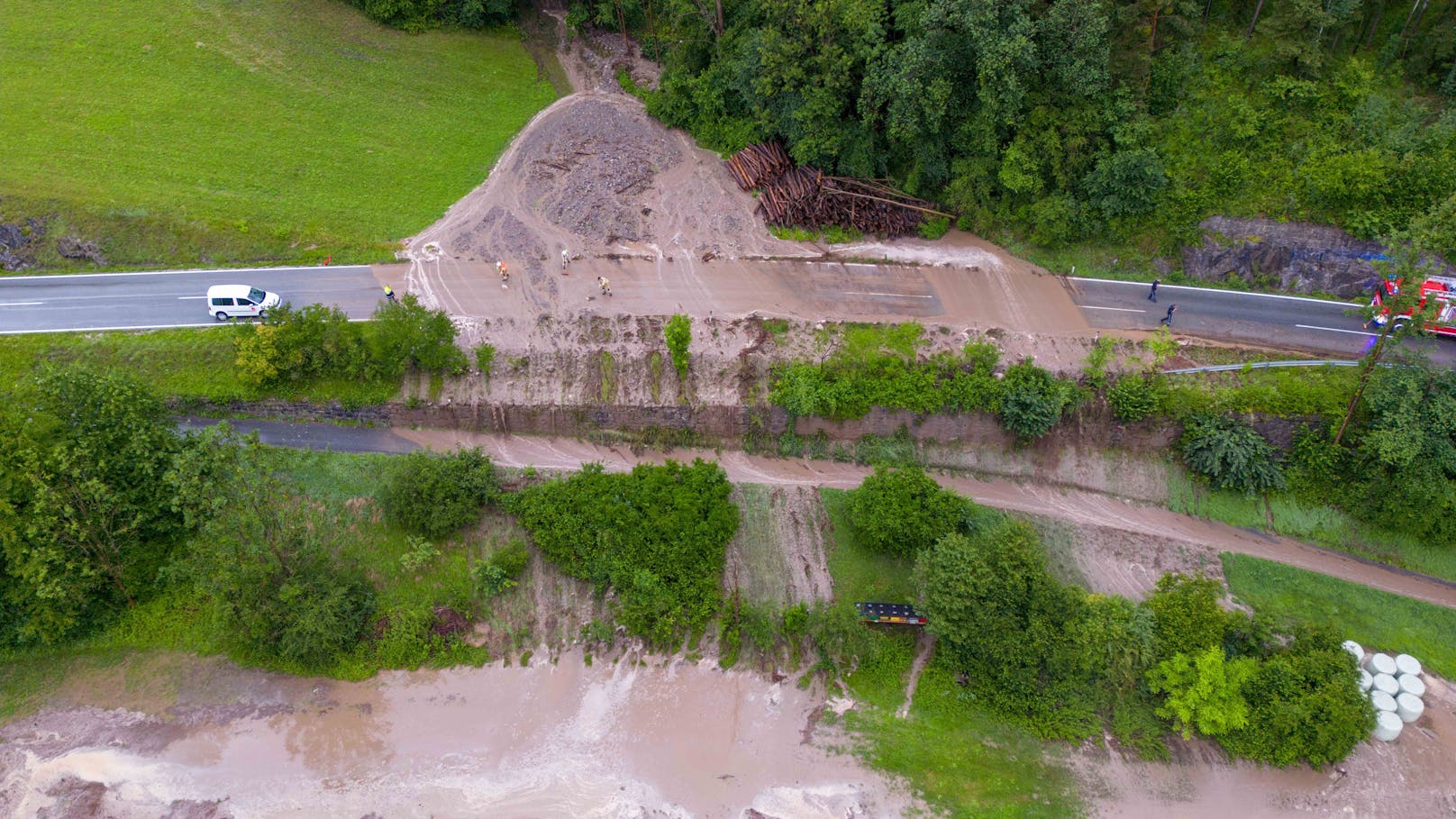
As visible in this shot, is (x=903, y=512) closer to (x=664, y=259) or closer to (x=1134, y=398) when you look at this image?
(x=1134, y=398)

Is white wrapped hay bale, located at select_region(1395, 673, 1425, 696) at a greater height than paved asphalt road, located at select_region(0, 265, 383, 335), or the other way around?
paved asphalt road, located at select_region(0, 265, 383, 335)

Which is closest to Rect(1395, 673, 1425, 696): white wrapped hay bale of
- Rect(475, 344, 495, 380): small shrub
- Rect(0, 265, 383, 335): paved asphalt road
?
Rect(475, 344, 495, 380): small shrub

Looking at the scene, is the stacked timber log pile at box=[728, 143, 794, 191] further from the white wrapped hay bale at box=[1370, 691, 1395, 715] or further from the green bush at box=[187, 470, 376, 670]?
the white wrapped hay bale at box=[1370, 691, 1395, 715]

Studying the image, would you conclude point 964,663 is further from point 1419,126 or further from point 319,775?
point 1419,126

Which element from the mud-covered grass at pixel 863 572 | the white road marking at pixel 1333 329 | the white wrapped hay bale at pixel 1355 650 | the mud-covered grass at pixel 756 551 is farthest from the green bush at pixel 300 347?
the white road marking at pixel 1333 329

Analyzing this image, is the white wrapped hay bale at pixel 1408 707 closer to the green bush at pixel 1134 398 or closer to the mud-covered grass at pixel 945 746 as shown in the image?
the mud-covered grass at pixel 945 746
